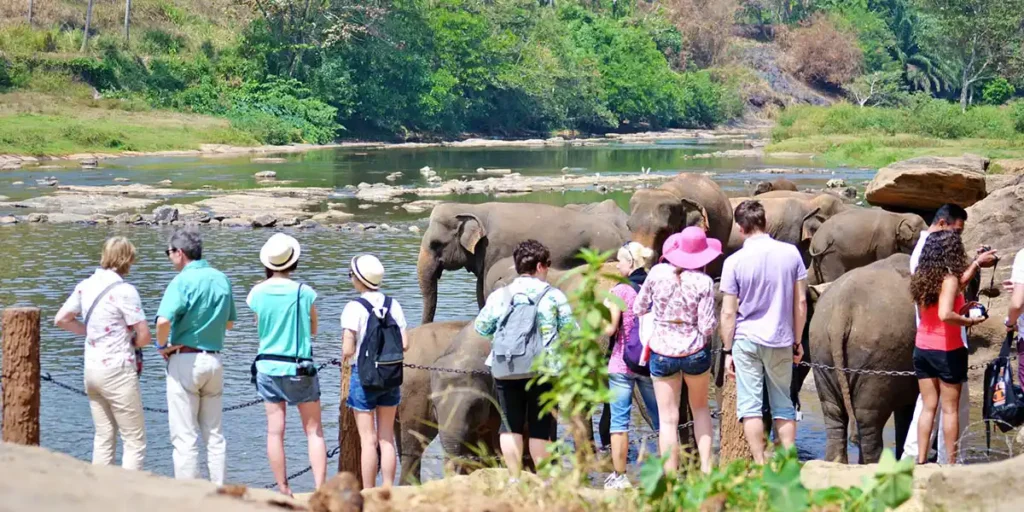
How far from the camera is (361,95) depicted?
227 ft

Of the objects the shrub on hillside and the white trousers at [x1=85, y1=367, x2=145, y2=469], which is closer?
the white trousers at [x1=85, y1=367, x2=145, y2=469]

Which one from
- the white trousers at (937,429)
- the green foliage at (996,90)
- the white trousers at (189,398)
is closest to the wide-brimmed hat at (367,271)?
the white trousers at (189,398)

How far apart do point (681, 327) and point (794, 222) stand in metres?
9.66

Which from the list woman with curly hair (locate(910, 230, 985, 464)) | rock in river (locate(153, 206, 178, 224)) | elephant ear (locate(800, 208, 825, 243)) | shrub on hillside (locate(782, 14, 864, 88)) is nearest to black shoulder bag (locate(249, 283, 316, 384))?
woman with curly hair (locate(910, 230, 985, 464))

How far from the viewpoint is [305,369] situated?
25.1ft

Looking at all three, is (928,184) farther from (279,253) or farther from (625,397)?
(279,253)

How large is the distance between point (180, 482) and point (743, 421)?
356 centimetres

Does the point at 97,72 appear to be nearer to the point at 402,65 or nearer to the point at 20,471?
the point at 402,65

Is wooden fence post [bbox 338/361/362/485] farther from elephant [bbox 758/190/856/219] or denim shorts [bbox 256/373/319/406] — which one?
elephant [bbox 758/190/856/219]

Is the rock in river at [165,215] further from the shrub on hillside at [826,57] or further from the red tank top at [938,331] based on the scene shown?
the shrub on hillside at [826,57]

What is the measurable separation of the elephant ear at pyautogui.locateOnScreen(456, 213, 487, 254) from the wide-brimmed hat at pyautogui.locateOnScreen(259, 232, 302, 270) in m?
7.32

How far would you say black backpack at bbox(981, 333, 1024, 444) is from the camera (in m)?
7.89

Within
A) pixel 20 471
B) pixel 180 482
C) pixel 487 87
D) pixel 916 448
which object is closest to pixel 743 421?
pixel 916 448

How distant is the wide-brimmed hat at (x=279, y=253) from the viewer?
764 cm
